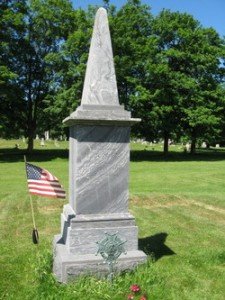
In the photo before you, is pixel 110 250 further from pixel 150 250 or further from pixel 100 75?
pixel 100 75

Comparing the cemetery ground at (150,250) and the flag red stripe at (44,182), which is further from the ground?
the flag red stripe at (44,182)

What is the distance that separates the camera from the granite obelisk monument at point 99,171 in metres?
6.77

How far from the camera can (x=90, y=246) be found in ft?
22.3

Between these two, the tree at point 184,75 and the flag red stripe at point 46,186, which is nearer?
the flag red stripe at point 46,186

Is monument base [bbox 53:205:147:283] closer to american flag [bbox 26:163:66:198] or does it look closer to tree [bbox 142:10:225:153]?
american flag [bbox 26:163:66:198]

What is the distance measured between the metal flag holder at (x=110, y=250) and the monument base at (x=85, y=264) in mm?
265

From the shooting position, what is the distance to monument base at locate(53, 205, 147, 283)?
21.2 feet

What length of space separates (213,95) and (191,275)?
33122mm

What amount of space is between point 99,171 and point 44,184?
3.56ft

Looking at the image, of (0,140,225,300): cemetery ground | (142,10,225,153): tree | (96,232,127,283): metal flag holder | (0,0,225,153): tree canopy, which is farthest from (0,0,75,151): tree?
(96,232,127,283): metal flag holder

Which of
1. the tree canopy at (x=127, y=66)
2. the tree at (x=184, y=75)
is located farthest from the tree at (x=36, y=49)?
the tree at (x=184, y=75)

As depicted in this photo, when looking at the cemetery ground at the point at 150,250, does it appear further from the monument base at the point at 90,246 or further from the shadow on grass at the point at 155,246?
the monument base at the point at 90,246

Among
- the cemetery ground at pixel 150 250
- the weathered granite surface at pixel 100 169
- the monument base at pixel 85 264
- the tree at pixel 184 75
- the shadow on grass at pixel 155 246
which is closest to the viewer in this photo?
the cemetery ground at pixel 150 250

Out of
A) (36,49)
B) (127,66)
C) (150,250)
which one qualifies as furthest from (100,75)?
(36,49)
